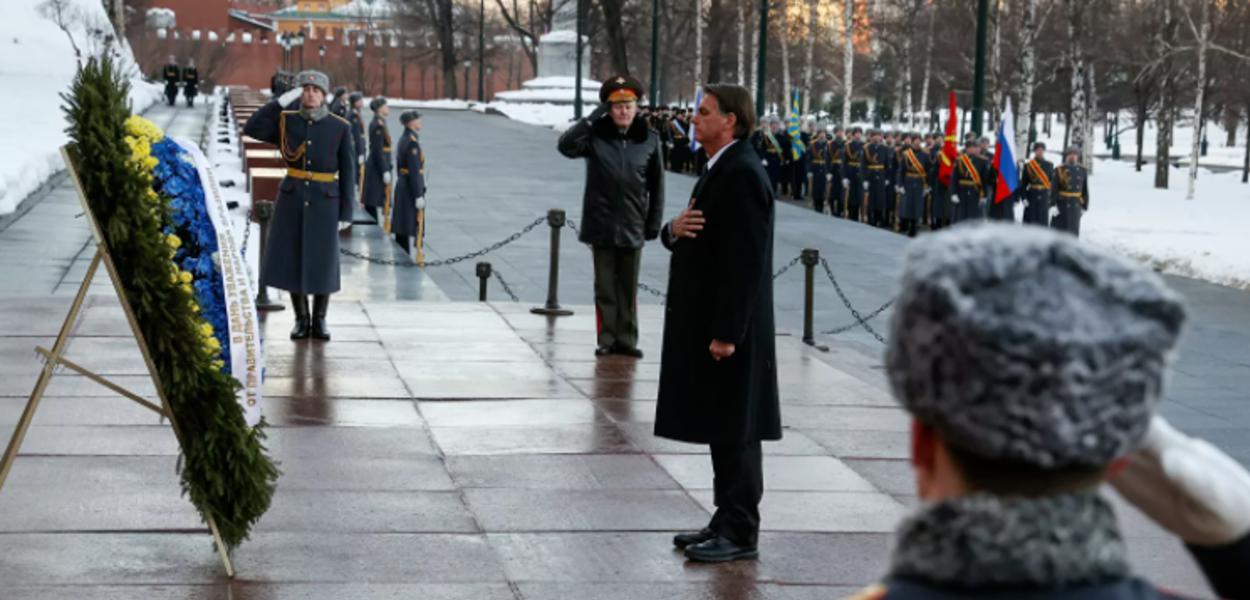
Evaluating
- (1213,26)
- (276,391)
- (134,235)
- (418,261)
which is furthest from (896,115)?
(134,235)

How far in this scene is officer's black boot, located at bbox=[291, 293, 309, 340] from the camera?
11.7m

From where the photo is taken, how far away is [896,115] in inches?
2472

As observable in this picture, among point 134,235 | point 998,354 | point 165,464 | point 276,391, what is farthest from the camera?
point 276,391

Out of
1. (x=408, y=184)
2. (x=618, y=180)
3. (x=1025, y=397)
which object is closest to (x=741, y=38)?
(x=408, y=184)

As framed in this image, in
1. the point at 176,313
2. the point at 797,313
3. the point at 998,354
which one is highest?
the point at 998,354

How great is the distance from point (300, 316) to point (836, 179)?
76.9 feet

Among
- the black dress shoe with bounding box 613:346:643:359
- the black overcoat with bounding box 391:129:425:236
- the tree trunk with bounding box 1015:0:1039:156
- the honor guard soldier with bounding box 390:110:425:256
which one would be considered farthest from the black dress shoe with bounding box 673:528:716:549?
the tree trunk with bounding box 1015:0:1039:156

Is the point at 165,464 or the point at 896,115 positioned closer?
the point at 165,464

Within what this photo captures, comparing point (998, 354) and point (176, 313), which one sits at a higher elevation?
point (998, 354)

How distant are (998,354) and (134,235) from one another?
4.45 m

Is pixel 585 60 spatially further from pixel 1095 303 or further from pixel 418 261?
pixel 1095 303

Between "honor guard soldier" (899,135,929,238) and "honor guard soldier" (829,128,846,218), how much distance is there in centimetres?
306

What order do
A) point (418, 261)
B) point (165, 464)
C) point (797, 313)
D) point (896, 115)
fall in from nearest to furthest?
1. point (165, 464)
2. point (797, 313)
3. point (418, 261)
4. point (896, 115)

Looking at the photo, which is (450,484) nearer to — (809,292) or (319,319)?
(319,319)
